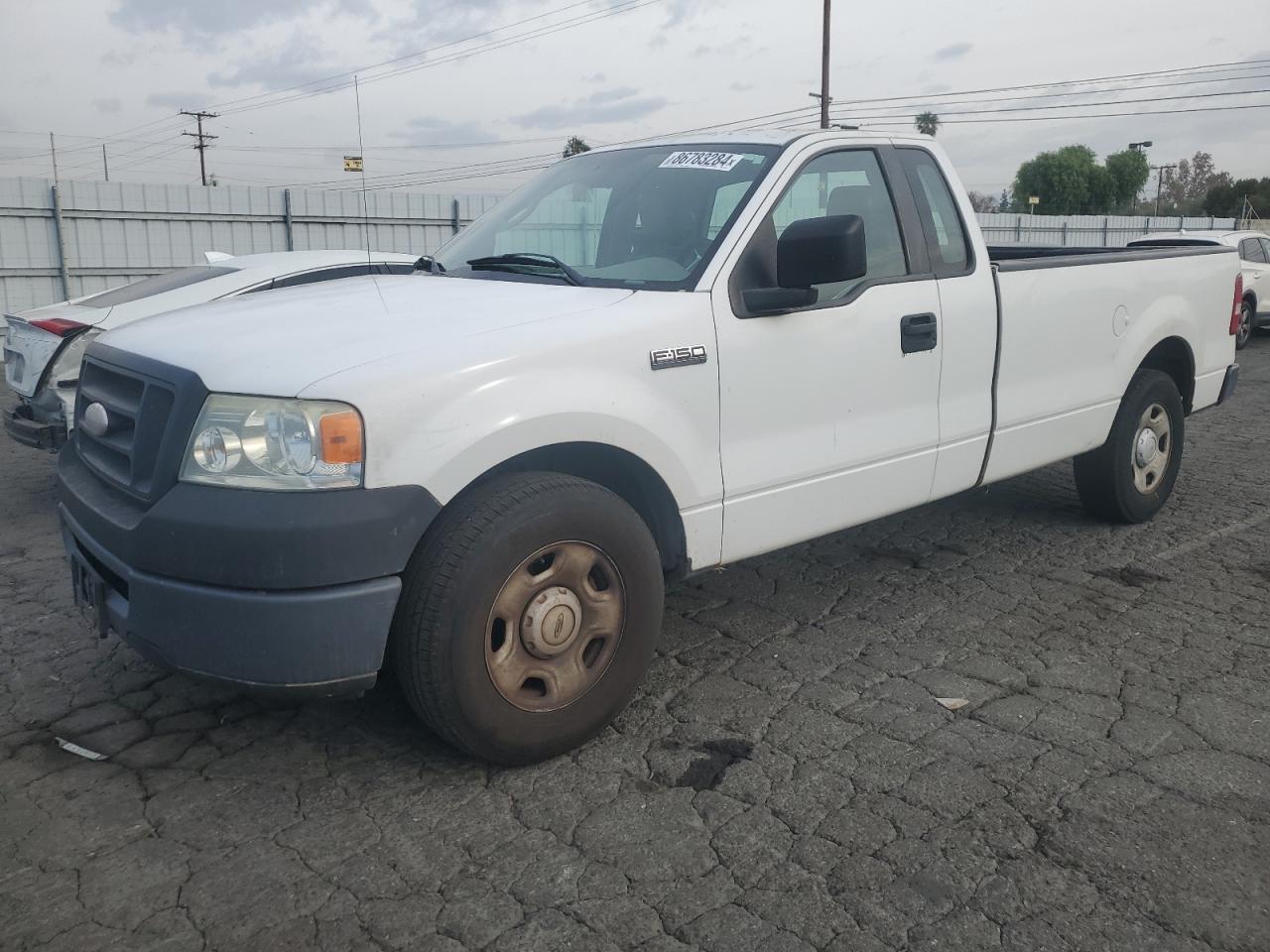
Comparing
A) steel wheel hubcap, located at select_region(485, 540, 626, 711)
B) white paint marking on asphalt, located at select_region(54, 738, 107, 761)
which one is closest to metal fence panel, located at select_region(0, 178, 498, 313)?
white paint marking on asphalt, located at select_region(54, 738, 107, 761)

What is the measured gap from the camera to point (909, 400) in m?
4.24

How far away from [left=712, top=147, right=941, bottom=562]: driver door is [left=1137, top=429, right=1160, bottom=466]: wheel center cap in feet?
6.55

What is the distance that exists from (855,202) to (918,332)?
61 cm

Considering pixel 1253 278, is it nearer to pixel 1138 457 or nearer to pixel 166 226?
pixel 1138 457

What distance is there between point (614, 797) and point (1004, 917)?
3.61 feet

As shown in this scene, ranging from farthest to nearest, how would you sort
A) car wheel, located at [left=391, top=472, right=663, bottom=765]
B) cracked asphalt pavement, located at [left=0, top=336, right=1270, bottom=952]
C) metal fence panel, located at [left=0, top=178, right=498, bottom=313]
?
metal fence panel, located at [left=0, top=178, right=498, bottom=313] → car wheel, located at [left=391, top=472, right=663, bottom=765] → cracked asphalt pavement, located at [left=0, top=336, right=1270, bottom=952]

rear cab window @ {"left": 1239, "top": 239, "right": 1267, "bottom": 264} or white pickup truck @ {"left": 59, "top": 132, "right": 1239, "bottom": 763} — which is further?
rear cab window @ {"left": 1239, "top": 239, "right": 1267, "bottom": 264}

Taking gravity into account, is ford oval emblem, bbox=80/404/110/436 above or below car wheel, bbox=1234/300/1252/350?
above

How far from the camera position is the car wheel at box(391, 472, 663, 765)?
9.62ft

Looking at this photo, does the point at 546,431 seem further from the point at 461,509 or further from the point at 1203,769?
the point at 1203,769

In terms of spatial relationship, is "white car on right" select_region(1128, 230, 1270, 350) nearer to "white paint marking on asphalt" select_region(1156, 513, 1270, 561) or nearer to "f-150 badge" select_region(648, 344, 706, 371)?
"white paint marking on asphalt" select_region(1156, 513, 1270, 561)

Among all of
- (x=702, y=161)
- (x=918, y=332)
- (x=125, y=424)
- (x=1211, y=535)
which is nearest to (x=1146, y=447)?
(x=1211, y=535)

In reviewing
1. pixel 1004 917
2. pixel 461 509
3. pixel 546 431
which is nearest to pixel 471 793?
pixel 461 509

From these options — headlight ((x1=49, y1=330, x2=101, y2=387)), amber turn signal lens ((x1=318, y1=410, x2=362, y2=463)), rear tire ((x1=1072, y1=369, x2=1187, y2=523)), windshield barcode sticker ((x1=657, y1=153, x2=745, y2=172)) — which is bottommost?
rear tire ((x1=1072, y1=369, x2=1187, y2=523))
